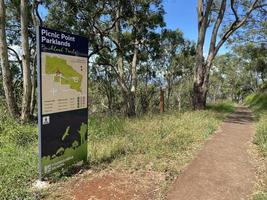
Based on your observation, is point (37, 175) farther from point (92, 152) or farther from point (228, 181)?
point (228, 181)

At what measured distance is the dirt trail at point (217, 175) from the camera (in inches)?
169

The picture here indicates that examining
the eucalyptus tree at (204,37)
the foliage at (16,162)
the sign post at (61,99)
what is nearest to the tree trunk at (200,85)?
the eucalyptus tree at (204,37)

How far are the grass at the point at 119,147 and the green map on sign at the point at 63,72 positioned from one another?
1560 millimetres

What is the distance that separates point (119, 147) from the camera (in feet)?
20.2

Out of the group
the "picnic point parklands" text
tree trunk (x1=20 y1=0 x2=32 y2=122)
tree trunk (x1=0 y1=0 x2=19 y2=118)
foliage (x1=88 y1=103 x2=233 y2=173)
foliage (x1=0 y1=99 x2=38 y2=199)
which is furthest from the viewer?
tree trunk (x1=20 y1=0 x2=32 y2=122)

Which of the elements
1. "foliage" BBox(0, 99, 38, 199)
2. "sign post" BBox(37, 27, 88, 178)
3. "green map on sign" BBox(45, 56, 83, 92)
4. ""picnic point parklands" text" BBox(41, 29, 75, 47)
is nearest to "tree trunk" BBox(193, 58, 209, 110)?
"foliage" BBox(0, 99, 38, 199)

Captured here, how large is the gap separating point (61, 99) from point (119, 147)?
2024mm

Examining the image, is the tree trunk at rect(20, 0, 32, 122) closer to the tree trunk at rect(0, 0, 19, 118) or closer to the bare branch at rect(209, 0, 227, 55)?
the tree trunk at rect(0, 0, 19, 118)

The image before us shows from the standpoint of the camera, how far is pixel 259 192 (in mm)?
4348

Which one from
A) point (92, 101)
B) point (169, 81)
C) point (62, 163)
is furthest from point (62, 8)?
point (169, 81)

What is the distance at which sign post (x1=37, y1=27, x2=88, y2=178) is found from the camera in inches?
169

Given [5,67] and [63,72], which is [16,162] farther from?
[5,67]

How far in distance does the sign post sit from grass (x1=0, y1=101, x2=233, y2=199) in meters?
0.50

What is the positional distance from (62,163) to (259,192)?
3.14 meters
